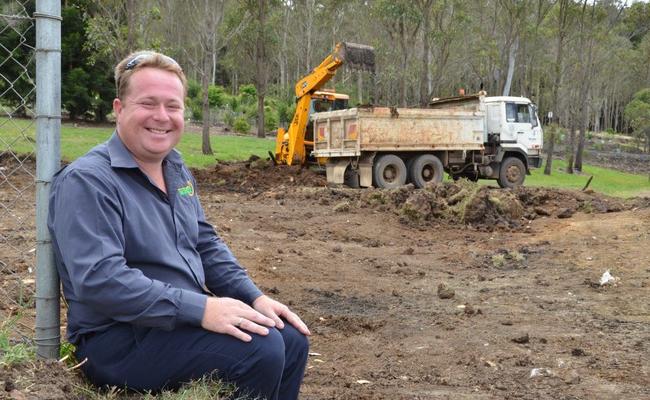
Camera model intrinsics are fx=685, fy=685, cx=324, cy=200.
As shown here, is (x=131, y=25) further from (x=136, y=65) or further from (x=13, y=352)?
(x=13, y=352)

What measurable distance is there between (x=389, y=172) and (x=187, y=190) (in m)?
15.0

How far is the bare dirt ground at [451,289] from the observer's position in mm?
4484

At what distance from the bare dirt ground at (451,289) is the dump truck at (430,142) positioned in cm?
276

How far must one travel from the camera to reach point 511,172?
66.9ft

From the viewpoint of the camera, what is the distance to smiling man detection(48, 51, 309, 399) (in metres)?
2.40

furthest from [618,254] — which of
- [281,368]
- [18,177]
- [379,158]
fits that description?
[18,177]

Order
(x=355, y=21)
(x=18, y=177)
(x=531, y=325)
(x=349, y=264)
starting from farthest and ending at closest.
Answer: (x=355, y=21) → (x=18, y=177) → (x=349, y=264) → (x=531, y=325)

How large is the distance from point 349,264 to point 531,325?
119 inches

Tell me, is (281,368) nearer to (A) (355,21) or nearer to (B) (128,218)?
(B) (128,218)

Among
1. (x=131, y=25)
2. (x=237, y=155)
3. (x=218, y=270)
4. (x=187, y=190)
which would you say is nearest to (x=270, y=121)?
(x=237, y=155)

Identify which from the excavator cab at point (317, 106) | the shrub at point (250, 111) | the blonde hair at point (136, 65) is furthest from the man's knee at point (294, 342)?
the shrub at point (250, 111)

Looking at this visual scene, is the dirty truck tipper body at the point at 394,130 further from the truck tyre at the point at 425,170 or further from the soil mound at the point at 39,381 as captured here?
the soil mound at the point at 39,381

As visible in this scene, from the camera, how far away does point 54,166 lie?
107 inches

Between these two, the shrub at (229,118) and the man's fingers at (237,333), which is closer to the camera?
the man's fingers at (237,333)
